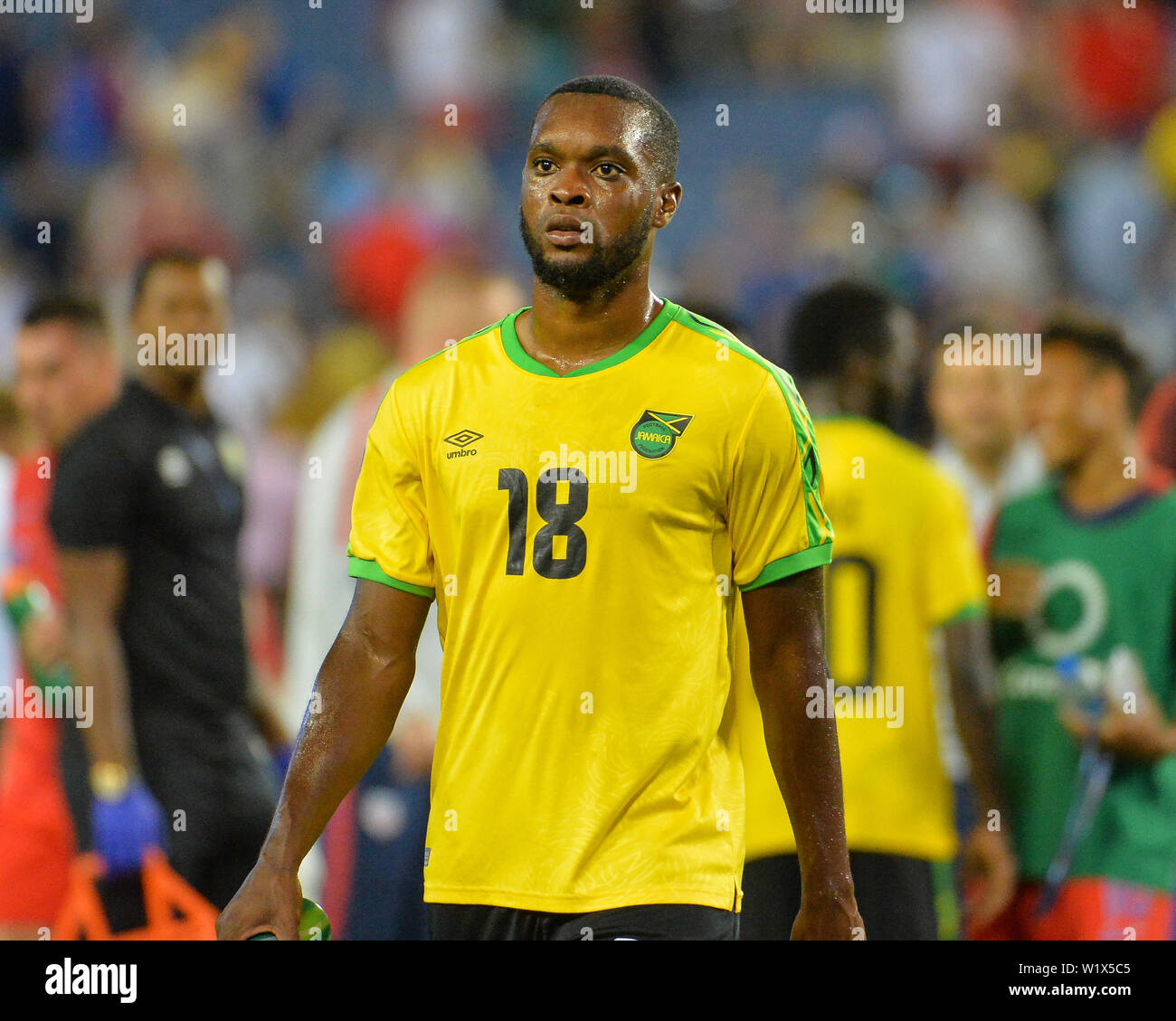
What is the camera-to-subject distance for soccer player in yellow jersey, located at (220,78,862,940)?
10.9 feet

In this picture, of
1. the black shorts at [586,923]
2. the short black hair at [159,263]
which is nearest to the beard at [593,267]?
the black shorts at [586,923]

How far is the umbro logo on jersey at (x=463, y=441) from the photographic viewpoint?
135 inches

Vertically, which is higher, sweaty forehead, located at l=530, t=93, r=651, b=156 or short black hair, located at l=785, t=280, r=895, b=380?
sweaty forehead, located at l=530, t=93, r=651, b=156

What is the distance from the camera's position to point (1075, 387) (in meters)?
5.95

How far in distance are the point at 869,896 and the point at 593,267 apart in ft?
7.34

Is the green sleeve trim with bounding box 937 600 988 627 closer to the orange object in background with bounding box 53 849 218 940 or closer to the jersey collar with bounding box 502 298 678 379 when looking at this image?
the jersey collar with bounding box 502 298 678 379

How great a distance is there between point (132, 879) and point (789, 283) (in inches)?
262

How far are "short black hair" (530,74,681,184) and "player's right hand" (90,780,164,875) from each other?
280cm

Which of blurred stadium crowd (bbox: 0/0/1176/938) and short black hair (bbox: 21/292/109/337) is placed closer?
short black hair (bbox: 21/292/109/337)

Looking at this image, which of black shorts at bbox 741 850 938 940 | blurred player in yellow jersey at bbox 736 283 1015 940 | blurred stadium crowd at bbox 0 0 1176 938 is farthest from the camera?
blurred stadium crowd at bbox 0 0 1176 938

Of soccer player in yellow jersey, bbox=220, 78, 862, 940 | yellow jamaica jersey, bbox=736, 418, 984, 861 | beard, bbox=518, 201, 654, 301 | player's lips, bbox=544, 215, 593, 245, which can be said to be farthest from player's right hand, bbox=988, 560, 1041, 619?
player's lips, bbox=544, 215, 593, 245

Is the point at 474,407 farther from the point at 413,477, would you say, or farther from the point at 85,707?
the point at 85,707

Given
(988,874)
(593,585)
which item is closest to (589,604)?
(593,585)

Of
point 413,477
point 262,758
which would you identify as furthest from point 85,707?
point 413,477
